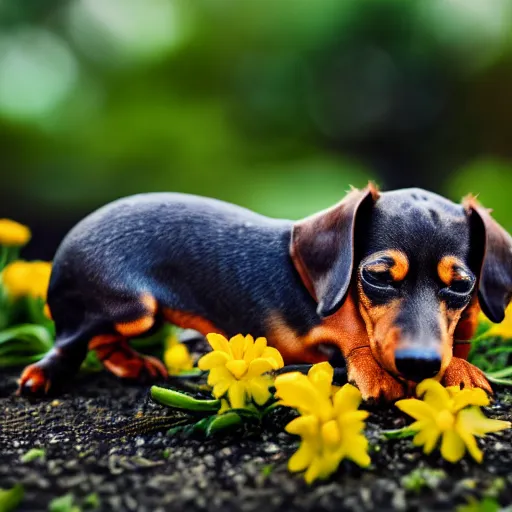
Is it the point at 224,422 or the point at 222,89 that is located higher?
the point at 222,89

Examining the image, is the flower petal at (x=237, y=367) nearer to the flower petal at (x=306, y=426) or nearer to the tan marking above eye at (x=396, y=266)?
the flower petal at (x=306, y=426)

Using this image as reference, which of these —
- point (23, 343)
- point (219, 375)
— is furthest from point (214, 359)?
point (23, 343)

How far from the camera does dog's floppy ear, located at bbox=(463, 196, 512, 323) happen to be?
3.87 ft

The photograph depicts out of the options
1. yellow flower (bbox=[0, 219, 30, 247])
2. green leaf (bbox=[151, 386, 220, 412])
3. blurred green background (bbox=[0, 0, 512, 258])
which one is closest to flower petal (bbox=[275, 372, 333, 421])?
green leaf (bbox=[151, 386, 220, 412])

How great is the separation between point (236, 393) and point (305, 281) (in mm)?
263

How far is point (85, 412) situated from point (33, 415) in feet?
0.34

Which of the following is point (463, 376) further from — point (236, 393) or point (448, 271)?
point (236, 393)

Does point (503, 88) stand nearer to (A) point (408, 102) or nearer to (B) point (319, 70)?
(A) point (408, 102)

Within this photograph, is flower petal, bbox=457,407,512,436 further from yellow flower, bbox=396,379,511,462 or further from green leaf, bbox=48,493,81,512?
green leaf, bbox=48,493,81,512

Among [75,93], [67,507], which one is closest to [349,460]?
[67,507]

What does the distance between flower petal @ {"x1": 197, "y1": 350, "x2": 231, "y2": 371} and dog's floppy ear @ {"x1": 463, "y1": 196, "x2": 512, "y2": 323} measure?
1.52 ft

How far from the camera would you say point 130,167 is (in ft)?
14.1

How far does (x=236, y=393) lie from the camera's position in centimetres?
113

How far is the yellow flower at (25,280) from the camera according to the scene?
6.03 feet
